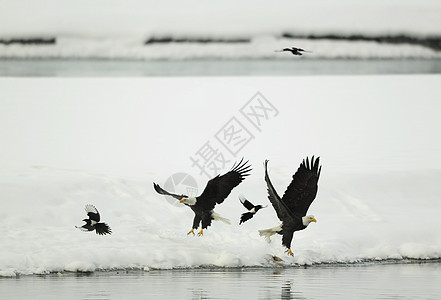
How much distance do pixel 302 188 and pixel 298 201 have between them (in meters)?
0.31

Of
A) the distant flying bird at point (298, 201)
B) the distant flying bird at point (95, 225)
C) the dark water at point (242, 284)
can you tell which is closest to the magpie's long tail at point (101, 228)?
the distant flying bird at point (95, 225)

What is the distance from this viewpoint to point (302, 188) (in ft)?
47.4

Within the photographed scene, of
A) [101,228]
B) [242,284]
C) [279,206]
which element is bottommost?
[242,284]

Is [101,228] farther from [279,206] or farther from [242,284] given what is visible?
[242,284]

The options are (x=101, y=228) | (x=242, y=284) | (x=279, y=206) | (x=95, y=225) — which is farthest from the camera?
(x=95, y=225)

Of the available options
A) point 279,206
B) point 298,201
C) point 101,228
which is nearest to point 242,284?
point 279,206

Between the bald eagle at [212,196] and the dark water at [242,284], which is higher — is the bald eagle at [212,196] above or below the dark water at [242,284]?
above

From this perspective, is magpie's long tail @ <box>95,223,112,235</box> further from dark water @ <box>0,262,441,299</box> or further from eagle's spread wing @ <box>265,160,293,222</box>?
eagle's spread wing @ <box>265,160,293,222</box>

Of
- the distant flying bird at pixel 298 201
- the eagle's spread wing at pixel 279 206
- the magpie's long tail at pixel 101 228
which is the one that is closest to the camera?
the eagle's spread wing at pixel 279 206

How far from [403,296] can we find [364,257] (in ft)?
17.2

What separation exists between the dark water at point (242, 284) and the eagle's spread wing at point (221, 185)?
1.15 m

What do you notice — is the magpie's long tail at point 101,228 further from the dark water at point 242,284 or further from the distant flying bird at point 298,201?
the distant flying bird at point 298,201

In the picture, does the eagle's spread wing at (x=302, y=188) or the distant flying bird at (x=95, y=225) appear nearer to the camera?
the eagle's spread wing at (x=302, y=188)

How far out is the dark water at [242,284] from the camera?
38.9 ft
